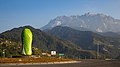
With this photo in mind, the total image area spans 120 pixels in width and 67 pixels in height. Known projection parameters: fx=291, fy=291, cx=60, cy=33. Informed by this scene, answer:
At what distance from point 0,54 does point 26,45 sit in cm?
3834

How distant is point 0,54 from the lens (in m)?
114

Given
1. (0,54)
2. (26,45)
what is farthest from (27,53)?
(0,54)

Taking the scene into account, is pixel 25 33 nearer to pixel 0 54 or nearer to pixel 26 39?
pixel 26 39

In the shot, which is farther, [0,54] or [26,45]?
[0,54]

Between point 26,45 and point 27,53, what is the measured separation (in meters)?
2.18

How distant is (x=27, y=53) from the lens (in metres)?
78.4

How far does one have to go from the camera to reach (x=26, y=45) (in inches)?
3095

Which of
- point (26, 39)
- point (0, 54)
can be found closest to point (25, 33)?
point (26, 39)

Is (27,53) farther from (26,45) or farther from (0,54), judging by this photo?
(0,54)

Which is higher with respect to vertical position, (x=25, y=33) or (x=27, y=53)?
(x=25, y=33)

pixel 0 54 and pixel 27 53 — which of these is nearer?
pixel 27 53

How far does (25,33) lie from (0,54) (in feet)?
125

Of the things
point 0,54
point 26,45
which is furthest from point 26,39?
point 0,54

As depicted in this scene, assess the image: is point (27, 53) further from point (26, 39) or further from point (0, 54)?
point (0, 54)
